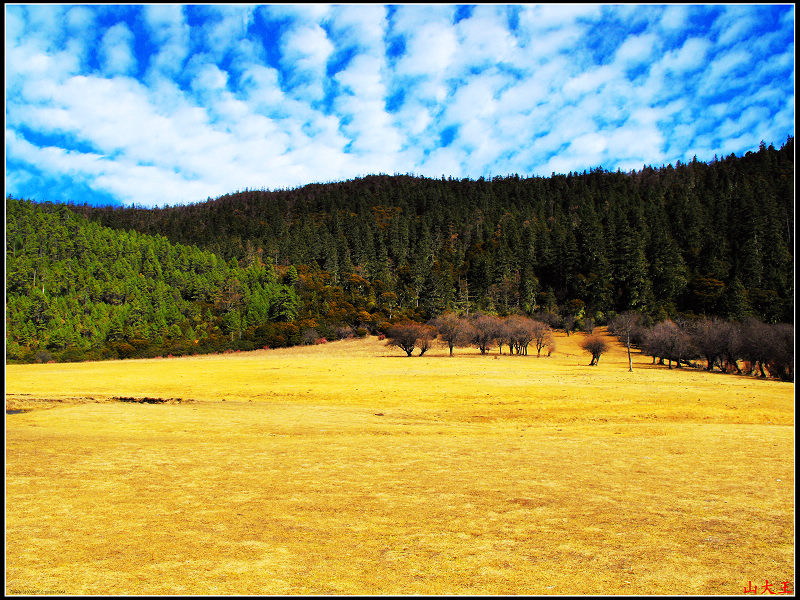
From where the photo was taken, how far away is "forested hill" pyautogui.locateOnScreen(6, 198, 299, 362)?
352ft

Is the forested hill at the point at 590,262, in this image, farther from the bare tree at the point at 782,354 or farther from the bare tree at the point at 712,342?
the bare tree at the point at 782,354

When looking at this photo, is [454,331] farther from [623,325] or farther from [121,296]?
[121,296]

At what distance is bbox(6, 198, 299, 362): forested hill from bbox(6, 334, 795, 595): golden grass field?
90254 mm

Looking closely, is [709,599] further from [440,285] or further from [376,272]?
[376,272]

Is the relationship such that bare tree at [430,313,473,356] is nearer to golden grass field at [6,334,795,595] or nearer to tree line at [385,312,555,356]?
tree line at [385,312,555,356]

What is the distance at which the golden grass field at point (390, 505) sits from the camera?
6.92 metres

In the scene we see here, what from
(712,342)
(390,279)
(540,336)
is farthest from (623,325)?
(390,279)

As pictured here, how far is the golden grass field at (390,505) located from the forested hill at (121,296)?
90.3m

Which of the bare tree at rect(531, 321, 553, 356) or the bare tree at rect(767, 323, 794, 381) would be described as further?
the bare tree at rect(531, 321, 553, 356)

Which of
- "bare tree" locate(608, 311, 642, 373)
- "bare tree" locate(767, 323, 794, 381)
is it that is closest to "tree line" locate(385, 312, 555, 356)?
"bare tree" locate(608, 311, 642, 373)

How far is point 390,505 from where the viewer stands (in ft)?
33.9

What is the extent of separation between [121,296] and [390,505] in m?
156

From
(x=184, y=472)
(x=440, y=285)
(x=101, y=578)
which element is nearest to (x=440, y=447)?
(x=184, y=472)

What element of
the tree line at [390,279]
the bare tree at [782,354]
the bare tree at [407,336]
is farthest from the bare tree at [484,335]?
the bare tree at [782,354]
